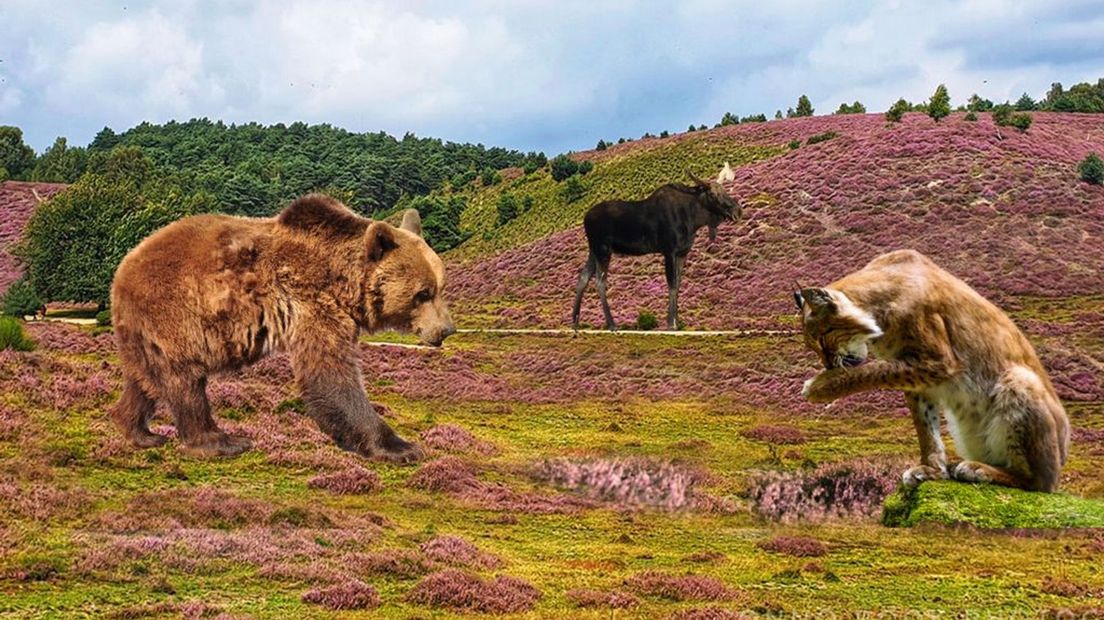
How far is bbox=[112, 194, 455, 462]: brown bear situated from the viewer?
8.86 metres

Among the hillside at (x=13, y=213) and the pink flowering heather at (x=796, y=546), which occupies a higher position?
the hillside at (x=13, y=213)

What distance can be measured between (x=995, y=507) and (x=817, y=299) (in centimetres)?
329

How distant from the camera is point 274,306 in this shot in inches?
357

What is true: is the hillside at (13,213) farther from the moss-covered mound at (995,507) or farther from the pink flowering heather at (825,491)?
the moss-covered mound at (995,507)

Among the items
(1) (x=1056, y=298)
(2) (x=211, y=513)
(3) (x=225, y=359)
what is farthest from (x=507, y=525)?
(1) (x=1056, y=298)

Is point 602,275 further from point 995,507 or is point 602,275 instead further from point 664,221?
point 995,507

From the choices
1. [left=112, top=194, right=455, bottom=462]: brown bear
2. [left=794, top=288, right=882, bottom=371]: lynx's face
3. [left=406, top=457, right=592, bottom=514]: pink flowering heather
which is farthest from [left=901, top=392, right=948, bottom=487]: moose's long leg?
[left=406, top=457, right=592, bottom=514]: pink flowering heather

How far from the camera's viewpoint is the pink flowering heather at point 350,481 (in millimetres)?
12445

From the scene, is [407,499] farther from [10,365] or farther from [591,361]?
[591,361]

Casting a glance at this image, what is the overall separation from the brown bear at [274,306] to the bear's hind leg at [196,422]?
0.01 meters

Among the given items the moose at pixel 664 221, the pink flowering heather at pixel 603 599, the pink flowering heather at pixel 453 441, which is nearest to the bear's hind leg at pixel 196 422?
the pink flowering heather at pixel 603 599

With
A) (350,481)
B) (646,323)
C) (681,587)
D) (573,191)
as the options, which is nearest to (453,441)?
(350,481)

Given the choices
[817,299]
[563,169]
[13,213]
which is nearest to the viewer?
[817,299]

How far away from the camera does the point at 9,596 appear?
7773 mm
